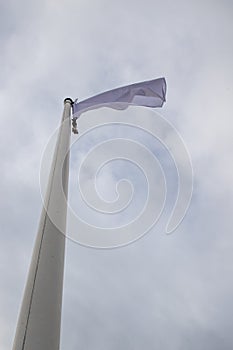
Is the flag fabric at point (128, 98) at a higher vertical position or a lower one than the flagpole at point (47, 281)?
higher

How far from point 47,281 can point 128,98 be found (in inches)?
504

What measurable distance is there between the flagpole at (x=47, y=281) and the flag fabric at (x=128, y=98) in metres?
7.56

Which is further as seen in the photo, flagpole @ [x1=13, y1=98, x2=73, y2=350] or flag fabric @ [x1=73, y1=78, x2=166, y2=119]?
flag fabric @ [x1=73, y1=78, x2=166, y2=119]

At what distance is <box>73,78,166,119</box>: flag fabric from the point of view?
806 inches

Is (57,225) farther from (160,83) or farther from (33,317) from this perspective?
(160,83)

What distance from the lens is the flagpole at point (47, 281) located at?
9.07 meters

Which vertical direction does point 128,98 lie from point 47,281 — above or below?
above

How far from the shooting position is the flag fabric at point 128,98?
20484 mm

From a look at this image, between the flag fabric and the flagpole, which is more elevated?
the flag fabric

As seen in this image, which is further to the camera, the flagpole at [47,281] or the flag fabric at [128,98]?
the flag fabric at [128,98]

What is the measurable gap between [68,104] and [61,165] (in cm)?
603

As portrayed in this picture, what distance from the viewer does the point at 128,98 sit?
20.6 metres

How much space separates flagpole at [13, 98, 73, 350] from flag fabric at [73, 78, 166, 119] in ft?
24.8

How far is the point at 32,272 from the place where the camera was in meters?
10.5
